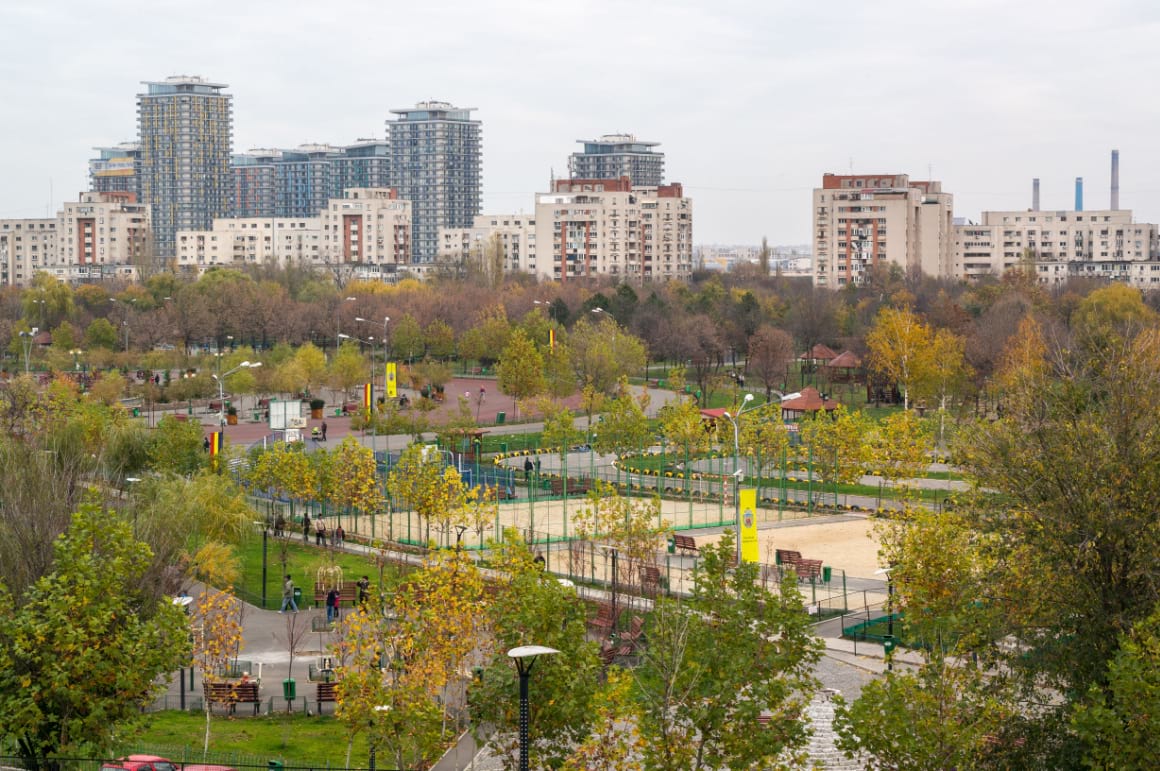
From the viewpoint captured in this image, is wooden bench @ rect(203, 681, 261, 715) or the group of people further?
the group of people

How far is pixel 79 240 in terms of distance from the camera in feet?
588

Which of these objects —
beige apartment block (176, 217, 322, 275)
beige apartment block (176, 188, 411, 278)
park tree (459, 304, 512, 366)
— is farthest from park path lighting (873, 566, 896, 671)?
beige apartment block (176, 217, 322, 275)

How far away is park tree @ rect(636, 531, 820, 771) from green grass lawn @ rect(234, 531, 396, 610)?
50.6 feet

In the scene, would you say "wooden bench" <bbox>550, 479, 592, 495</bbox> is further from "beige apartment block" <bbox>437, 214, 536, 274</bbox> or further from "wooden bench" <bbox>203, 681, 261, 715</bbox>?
"beige apartment block" <bbox>437, 214, 536, 274</bbox>

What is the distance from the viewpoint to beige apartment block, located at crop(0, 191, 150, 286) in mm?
177888

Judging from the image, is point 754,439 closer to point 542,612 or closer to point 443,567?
point 443,567

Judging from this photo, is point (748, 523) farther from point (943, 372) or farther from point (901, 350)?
point (901, 350)

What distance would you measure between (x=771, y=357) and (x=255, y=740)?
53431mm

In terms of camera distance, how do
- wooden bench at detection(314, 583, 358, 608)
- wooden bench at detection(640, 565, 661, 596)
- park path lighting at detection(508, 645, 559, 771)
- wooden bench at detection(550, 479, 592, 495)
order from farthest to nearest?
wooden bench at detection(550, 479, 592, 495)
wooden bench at detection(314, 583, 358, 608)
wooden bench at detection(640, 565, 661, 596)
park path lighting at detection(508, 645, 559, 771)

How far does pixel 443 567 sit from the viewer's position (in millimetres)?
22734

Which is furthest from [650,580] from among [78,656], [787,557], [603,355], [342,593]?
[603,355]

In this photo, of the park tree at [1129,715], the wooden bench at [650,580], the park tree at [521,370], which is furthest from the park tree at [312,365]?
the park tree at [1129,715]

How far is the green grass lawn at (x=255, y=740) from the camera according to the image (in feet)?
71.6

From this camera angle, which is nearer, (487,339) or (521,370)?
(521,370)
